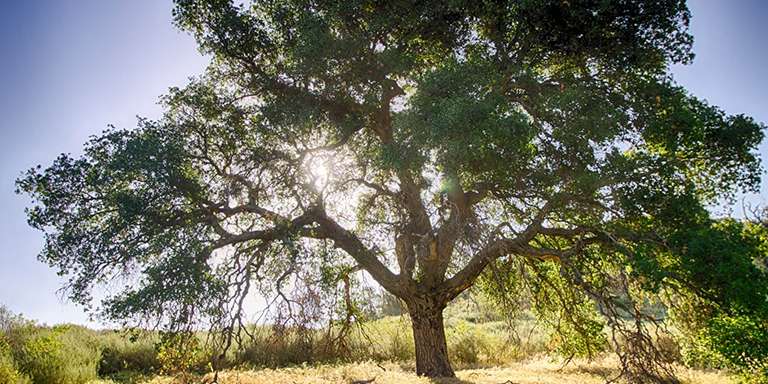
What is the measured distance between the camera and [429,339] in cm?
1073

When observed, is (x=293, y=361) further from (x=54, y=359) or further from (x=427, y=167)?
(x=427, y=167)

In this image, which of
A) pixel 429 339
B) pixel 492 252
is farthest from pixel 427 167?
pixel 429 339

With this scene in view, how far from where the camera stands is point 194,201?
8742 mm

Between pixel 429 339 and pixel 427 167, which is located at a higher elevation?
pixel 427 167

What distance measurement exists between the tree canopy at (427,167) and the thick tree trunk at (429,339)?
0.05m

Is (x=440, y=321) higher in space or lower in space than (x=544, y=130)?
lower

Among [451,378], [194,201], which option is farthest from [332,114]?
[451,378]

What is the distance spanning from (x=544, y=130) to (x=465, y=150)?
235cm

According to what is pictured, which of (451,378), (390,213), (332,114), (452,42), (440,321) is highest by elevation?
(452,42)

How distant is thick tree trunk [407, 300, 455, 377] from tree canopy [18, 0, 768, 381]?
49 mm

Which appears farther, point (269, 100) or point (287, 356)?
point (287, 356)

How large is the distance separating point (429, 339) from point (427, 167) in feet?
14.9

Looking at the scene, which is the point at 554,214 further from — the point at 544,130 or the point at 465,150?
the point at 465,150

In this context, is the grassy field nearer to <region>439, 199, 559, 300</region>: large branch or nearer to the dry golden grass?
the dry golden grass
